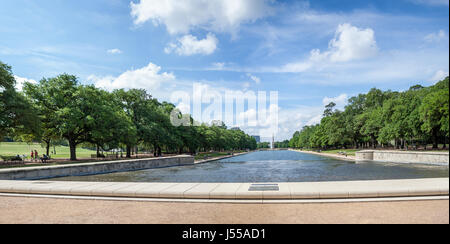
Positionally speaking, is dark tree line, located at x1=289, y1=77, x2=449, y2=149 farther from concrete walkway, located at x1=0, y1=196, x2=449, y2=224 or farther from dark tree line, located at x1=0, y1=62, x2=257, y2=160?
dark tree line, located at x1=0, y1=62, x2=257, y2=160

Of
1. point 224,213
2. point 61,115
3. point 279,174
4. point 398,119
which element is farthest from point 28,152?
point 398,119

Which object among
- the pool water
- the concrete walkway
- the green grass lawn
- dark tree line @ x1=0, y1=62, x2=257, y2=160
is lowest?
the green grass lawn

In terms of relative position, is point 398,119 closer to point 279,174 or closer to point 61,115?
point 279,174

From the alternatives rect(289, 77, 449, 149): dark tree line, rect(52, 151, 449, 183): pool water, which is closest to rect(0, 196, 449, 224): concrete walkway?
rect(289, 77, 449, 149): dark tree line

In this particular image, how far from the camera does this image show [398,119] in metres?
52.2

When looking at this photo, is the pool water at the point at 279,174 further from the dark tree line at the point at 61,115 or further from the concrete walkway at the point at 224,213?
the dark tree line at the point at 61,115

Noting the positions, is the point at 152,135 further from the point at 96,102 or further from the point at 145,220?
the point at 145,220

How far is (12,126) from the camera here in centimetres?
2969

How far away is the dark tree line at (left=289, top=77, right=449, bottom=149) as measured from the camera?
3910 centimetres

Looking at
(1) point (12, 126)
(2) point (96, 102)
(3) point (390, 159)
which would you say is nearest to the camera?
(1) point (12, 126)

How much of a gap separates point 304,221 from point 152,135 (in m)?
44.1

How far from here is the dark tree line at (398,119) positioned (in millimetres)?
39097
